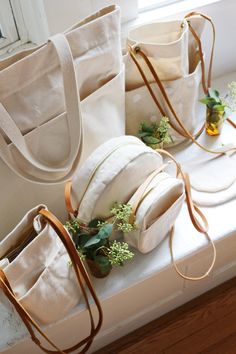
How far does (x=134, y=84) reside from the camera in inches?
35.6

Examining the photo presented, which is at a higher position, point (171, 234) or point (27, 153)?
point (27, 153)

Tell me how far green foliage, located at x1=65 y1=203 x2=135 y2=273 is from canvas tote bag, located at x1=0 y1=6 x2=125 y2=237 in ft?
0.35

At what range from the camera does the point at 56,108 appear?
73cm

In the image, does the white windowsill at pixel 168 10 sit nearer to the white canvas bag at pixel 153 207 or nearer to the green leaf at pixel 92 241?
the white canvas bag at pixel 153 207

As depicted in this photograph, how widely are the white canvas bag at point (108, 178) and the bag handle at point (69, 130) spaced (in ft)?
0.11

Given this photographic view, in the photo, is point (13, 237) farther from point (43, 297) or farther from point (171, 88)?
point (171, 88)

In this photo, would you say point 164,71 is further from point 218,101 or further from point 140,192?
point 140,192

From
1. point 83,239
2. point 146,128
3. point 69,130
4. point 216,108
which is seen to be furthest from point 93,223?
point 216,108

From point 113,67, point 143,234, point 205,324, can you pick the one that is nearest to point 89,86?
point 113,67

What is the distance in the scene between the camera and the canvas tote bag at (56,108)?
2.21ft

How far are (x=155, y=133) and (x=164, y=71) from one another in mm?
139

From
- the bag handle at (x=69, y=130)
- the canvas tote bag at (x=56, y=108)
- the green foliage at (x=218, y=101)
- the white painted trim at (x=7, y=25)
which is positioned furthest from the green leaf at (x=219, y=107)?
the white painted trim at (x=7, y=25)

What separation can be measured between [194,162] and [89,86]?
33 cm

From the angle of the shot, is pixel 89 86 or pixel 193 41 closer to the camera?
pixel 89 86
